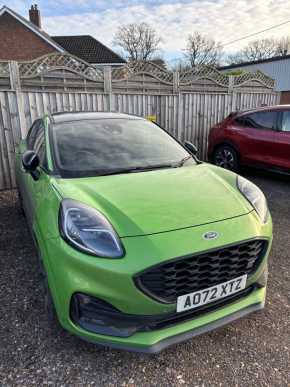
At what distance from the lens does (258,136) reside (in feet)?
19.3

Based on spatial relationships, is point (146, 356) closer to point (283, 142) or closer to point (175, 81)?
point (283, 142)

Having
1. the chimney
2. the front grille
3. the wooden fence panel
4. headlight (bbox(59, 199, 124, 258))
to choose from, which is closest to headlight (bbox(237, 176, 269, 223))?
the front grille

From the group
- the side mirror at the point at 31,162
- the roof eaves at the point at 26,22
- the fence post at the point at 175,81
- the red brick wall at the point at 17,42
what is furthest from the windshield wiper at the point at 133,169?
the red brick wall at the point at 17,42

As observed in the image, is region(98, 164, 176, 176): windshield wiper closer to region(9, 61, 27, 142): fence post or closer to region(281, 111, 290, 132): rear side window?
region(9, 61, 27, 142): fence post

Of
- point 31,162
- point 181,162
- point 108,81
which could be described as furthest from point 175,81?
point 31,162

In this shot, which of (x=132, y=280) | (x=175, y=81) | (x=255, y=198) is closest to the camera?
(x=132, y=280)

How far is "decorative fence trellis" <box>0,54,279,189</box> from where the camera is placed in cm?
517

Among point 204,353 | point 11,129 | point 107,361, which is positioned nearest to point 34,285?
point 107,361

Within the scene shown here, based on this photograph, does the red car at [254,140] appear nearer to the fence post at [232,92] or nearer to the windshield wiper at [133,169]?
the fence post at [232,92]

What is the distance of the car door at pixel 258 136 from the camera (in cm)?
571

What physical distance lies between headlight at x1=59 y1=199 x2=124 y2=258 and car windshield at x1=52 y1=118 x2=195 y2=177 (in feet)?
1.90

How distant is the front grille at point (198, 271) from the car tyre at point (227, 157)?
15.4 feet

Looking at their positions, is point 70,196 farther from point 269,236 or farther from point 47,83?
point 47,83

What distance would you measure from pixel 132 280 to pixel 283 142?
491 cm
